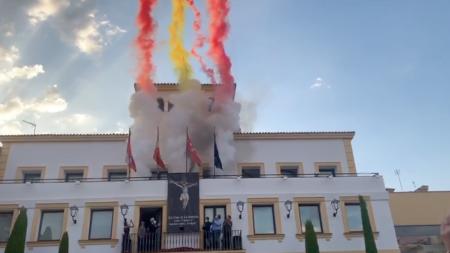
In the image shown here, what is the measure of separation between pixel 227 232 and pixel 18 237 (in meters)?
10.7

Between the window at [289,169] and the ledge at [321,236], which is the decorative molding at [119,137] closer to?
the window at [289,169]

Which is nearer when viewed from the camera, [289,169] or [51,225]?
[51,225]

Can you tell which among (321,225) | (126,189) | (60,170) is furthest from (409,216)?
(60,170)

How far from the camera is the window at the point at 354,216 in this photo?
84.4 ft

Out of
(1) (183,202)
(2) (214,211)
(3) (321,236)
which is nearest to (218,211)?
(2) (214,211)

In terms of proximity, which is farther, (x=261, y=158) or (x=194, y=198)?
(x=261, y=158)

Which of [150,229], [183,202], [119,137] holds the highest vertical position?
[119,137]

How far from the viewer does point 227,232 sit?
2422 centimetres

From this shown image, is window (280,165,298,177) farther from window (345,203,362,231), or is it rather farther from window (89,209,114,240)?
window (89,209,114,240)

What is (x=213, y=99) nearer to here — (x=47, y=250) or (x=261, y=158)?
(x=261, y=158)

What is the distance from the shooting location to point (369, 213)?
25.9 metres

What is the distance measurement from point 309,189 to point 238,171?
5.45 meters

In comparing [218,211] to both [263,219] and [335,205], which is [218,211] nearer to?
[263,219]

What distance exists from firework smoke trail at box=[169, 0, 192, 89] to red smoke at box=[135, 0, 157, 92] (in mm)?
1941
